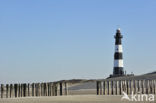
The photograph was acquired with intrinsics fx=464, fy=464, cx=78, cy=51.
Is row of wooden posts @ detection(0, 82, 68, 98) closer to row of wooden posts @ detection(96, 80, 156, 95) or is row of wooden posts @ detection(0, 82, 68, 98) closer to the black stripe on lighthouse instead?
row of wooden posts @ detection(96, 80, 156, 95)

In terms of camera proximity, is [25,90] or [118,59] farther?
[118,59]

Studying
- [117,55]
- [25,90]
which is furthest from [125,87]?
[117,55]

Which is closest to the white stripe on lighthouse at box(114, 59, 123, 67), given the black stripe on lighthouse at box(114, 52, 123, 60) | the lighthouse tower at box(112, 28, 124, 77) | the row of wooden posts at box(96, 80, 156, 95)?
the lighthouse tower at box(112, 28, 124, 77)

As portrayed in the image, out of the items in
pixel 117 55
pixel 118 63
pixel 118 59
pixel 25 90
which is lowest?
pixel 25 90

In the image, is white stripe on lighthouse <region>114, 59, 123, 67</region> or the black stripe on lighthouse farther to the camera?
white stripe on lighthouse <region>114, 59, 123, 67</region>

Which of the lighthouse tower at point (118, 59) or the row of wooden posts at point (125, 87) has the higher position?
the lighthouse tower at point (118, 59)

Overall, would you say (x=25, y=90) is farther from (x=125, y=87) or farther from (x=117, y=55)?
(x=117, y=55)

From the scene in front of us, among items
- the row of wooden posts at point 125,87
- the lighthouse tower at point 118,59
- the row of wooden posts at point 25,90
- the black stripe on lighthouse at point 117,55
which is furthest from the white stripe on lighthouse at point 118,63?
the row of wooden posts at point 25,90

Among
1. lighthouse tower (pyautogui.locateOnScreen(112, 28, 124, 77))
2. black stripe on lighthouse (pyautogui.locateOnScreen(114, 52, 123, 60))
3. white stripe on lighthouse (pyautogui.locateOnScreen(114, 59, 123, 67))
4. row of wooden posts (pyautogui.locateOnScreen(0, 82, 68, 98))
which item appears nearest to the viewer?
row of wooden posts (pyautogui.locateOnScreen(0, 82, 68, 98))

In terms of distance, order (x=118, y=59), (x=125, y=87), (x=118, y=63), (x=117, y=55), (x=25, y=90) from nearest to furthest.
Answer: (x=25, y=90) → (x=125, y=87) → (x=117, y=55) → (x=118, y=59) → (x=118, y=63)

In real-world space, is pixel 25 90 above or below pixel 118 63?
below

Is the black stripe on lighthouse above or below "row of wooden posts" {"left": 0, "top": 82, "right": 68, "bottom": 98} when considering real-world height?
above

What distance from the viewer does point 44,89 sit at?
29188mm

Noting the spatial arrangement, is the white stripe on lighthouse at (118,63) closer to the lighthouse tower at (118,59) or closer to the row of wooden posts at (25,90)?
the lighthouse tower at (118,59)
